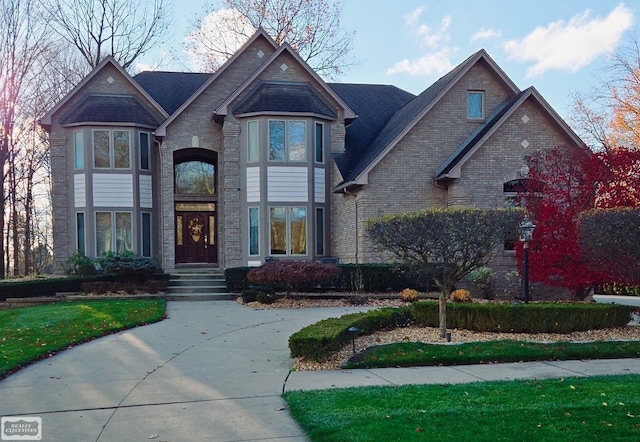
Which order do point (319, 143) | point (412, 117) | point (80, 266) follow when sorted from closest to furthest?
point (80, 266) < point (412, 117) < point (319, 143)

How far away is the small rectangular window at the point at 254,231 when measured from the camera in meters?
19.7

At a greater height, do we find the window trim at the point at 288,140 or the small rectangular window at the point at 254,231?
the window trim at the point at 288,140

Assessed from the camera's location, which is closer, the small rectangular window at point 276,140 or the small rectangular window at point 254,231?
the small rectangular window at point 276,140

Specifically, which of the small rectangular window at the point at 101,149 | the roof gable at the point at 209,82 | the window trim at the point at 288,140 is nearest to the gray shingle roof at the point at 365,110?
the window trim at the point at 288,140

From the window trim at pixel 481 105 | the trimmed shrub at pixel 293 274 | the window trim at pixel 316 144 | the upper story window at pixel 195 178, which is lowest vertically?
the trimmed shrub at pixel 293 274

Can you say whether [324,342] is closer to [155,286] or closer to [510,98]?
[155,286]

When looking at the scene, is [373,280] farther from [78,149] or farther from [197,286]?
[78,149]

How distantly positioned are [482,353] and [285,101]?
13.3 meters

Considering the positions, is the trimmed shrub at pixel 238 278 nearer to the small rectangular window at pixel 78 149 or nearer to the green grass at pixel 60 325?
the green grass at pixel 60 325

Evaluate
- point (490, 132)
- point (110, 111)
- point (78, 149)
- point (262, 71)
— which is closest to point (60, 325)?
point (78, 149)

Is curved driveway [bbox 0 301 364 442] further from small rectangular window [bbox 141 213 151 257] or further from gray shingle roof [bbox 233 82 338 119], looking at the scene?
small rectangular window [bbox 141 213 151 257]

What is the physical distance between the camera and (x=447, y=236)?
9.51 metres

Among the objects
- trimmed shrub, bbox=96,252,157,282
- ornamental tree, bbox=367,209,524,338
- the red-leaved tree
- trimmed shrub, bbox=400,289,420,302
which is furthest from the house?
ornamental tree, bbox=367,209,524,338

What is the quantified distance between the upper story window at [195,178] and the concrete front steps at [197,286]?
12.3 feet
